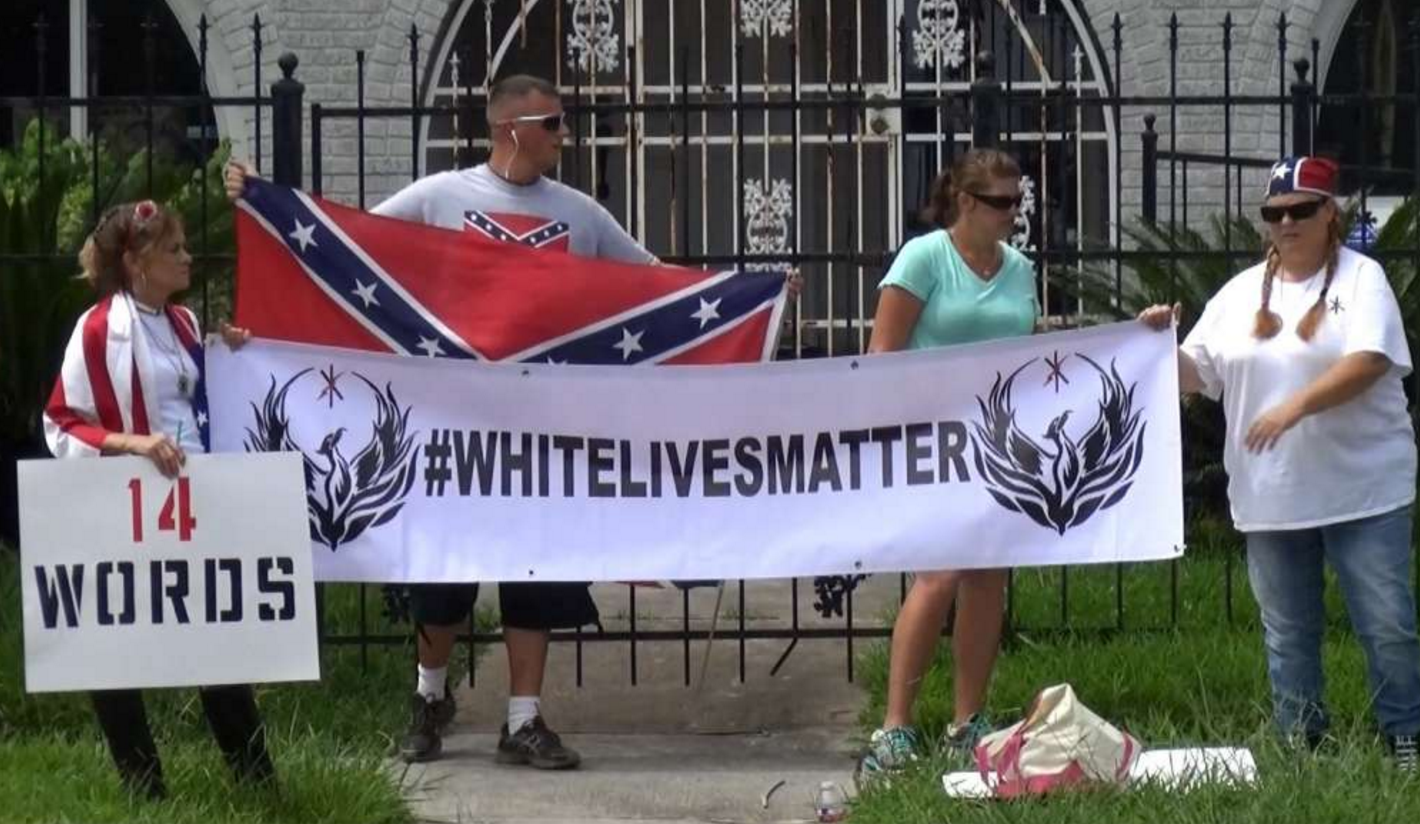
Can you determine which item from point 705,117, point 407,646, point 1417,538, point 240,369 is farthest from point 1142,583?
point 705,117

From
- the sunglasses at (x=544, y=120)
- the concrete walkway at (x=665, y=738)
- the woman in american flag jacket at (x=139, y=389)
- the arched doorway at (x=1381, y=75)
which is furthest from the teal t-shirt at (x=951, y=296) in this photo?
the arched doorway at (x=1381, y=75)

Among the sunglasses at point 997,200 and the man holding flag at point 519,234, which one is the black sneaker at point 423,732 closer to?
the man holding flag at point 519,234

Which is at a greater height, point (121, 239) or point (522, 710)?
point (121, 239)

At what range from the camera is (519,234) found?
22.1 ft

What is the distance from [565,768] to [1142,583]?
2.63 metres

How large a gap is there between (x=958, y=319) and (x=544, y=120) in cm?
115

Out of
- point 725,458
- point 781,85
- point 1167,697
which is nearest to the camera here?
point 725,458

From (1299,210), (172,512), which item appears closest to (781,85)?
(1299,210)

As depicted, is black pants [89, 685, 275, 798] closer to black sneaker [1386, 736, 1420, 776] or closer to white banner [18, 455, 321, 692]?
white banner [18, 455, 321, 692]

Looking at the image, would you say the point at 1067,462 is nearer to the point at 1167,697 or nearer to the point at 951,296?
the point at 951,296

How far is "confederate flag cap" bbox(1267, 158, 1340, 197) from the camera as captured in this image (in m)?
6.04

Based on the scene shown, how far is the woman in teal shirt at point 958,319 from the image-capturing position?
646 centimetres

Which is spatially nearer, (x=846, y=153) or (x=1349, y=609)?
(x=1349, y=609)

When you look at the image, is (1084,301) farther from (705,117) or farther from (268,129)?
(268,129)
